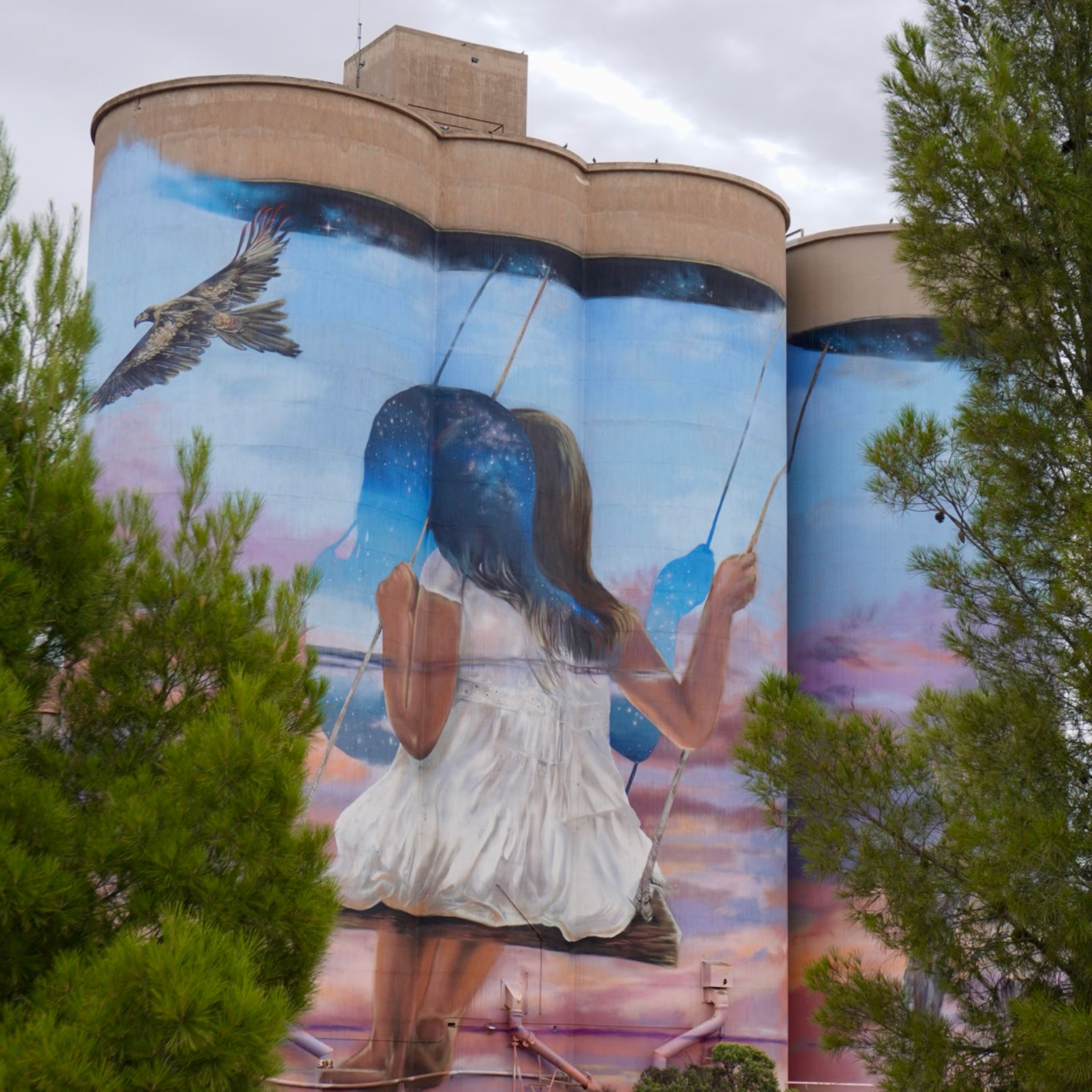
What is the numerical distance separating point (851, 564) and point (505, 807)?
38.7ft

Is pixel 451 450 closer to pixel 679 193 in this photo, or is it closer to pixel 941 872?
pixel 679 193

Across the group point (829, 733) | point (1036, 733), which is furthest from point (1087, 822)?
point (829, 733)

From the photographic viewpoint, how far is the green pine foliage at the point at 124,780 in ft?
30.9

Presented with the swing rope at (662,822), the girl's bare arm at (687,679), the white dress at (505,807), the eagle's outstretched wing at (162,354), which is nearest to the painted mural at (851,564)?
the girl's bare arm at (687,679)

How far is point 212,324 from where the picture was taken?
34312mm

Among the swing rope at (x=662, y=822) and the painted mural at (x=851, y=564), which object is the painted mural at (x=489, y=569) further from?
the painted mural at (x=851, y=564)

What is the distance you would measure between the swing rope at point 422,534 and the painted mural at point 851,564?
8854mm

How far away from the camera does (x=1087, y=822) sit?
13.0m

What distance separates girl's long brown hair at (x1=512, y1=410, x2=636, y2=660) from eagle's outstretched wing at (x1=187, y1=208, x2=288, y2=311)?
19.9 feet

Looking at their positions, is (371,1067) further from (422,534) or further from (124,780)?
(124,780)

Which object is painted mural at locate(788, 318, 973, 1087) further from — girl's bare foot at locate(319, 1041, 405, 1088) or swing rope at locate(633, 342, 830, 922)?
girl's bare foot at locate(319, 1041, 405, 1088)

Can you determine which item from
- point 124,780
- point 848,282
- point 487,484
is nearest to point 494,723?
point 487,484

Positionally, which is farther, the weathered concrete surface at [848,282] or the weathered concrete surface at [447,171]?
the weathered concrete surface at [848,282]

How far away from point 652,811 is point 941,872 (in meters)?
23.8
